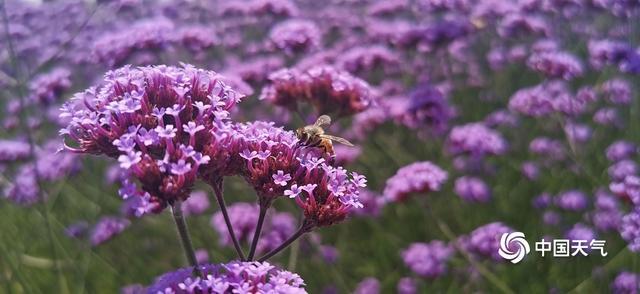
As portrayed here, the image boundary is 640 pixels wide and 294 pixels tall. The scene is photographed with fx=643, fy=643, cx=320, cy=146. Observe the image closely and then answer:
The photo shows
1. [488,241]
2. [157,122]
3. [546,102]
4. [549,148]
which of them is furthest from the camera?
[549,148]

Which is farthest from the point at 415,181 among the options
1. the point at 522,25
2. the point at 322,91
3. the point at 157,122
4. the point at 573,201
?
the point at 522,25

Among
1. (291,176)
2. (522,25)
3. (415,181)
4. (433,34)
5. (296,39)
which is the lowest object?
(291,176)

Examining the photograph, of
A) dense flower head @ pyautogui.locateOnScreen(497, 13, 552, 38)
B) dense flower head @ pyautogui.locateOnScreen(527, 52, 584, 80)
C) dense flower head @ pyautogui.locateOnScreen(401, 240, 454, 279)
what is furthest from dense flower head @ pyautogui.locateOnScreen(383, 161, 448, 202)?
dense flower head @ pyautogui.locateOnScreen(497, 13, 552, 38)

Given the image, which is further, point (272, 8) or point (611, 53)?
point (272, 8)

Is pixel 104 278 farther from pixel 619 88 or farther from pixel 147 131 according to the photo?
pixel 619 88

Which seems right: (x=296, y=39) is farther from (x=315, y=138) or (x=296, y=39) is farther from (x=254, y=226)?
(x=315, y=138)

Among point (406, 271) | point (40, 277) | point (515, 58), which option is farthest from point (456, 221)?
point (40, 277)

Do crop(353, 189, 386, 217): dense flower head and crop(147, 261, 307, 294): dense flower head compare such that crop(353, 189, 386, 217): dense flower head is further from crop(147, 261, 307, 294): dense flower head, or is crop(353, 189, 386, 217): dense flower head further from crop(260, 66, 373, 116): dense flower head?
crop(147, 261, 307, 294): dense flower head

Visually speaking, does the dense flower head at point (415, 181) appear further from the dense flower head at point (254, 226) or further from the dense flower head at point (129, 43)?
the dense flower head at point (129, 43)
